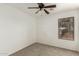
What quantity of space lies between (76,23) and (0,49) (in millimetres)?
2485

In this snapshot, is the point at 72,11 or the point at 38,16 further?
the point at 72,11

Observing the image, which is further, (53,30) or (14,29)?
(53,30)

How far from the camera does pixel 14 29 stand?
241 cm

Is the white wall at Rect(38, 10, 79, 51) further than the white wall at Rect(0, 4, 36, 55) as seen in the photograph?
Yes

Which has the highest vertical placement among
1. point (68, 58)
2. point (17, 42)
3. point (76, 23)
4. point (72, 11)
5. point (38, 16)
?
point (72, 11)

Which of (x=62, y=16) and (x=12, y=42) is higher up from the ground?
(x=62, y=16)

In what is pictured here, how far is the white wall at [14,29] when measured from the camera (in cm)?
211

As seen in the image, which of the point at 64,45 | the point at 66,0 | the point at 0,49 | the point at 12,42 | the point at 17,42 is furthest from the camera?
the point at 64,45

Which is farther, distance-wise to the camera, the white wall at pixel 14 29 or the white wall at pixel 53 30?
the white wall at pixel 53 30

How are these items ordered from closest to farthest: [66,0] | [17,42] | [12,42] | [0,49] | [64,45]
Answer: [66,0]
[0,49]
[12,42]
[17,42]
[64,45]

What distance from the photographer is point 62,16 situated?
8.68ft

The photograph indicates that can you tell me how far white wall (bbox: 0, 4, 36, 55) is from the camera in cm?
211

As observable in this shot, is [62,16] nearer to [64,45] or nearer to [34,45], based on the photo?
[64,45]

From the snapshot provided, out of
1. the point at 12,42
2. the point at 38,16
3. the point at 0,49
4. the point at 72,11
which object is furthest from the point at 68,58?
the point at 72,11
